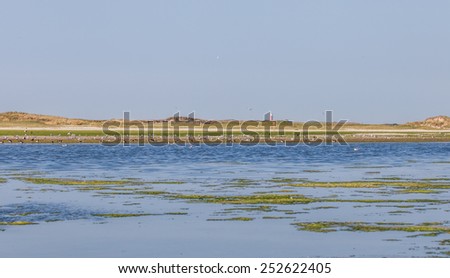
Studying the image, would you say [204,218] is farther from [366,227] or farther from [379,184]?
[379,184]

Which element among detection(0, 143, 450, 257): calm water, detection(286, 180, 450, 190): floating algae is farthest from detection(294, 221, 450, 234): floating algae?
detection(286, 180, 450, 190): floating algae

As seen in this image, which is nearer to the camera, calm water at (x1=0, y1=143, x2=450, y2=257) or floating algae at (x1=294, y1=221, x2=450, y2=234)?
calm water at (x1=0, y1=143, x2=450, y2=257)

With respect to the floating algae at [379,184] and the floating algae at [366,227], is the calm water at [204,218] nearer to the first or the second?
the floating algae at [366,227]

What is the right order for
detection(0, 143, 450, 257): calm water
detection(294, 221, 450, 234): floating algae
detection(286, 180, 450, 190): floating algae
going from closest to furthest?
1. detection(0, 143, 450, 257): calm water
2. detection(294, 221, 450, 234): floating algae
3. detection(286, 180, 450, 190): floating algae

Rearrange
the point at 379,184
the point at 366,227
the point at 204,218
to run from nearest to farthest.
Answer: the point at 366,227, the point at 204,218, the point at 379,184

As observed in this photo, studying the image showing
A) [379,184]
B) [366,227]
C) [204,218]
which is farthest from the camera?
[379,184]

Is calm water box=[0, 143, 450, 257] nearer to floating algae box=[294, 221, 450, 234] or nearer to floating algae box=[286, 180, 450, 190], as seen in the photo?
floating algae box=[294, 221, 450, 234]

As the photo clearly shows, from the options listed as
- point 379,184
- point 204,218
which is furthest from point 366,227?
point 379,184

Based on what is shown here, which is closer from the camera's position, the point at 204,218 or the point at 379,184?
the point at 204,218

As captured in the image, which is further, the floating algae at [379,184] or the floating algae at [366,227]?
the floating algae at [379,184]

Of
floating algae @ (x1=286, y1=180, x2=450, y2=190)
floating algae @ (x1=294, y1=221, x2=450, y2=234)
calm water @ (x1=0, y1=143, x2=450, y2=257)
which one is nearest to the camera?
calm water @ (x1=0, y1=143, x2=450, y2=257)

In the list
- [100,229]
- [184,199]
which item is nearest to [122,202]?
[184,199]

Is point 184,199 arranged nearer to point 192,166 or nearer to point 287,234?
point 287,234

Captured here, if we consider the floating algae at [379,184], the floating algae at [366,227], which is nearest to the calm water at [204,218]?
the floating algae at [366,227]
